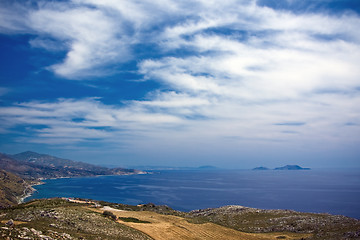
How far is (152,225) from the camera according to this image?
128ft

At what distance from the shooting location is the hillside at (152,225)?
86.6 ft

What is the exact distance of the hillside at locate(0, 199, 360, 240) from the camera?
26391mm

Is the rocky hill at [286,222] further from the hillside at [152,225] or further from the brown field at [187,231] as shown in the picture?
the brown field at [187,231]

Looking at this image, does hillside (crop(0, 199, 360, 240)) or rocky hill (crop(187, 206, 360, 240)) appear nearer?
hillside (crop(0, 199, 360, 240))

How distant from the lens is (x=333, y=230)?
124ft

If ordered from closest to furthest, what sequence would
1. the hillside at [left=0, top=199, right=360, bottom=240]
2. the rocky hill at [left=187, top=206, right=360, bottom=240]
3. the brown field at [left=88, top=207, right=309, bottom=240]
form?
1. the hillside at [left=0, top=199, right=360, bottom=240]
2. the brown field at [left=88, top=207, right=309, bottom=240]
3. the rocky hill at [left=187, top=206, right=360, bottom=240]

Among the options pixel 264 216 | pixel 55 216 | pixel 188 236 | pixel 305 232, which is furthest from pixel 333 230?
pixel 55 216

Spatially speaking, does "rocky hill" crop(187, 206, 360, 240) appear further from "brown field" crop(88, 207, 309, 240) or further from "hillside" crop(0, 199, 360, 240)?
"brown field" crop(88, 207, 309, 240)

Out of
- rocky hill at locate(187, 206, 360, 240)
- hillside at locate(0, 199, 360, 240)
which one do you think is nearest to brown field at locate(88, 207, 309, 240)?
hillside at locate(0, 199, 360, 240)

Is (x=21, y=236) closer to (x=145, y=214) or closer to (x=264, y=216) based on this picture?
(x=145, y=214)

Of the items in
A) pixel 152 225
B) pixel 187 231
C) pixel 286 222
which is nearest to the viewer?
pixel 187 231

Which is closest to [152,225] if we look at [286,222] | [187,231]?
[187,231]

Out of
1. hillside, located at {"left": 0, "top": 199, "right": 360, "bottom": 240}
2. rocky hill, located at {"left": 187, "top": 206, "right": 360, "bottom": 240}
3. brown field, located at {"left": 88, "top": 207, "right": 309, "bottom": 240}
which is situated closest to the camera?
hillside, located at {"left": 0, "top": 199, "right": 360, "bottom": 240}

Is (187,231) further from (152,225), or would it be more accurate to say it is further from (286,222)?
(286,222)
